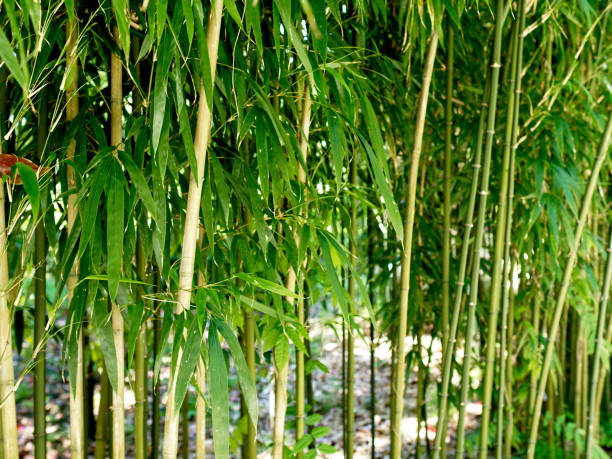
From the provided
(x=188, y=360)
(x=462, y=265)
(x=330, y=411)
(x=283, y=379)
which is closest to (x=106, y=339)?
(x=188, y=360)

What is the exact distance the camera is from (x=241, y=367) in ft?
3.36

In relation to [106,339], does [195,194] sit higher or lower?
higher

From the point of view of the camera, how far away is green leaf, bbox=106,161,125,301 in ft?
3.04

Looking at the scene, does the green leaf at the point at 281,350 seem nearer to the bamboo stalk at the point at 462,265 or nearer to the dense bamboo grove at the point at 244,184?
the dense bamboo grove at the point at 244,184

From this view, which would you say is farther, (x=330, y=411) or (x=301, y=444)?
(x=330, y=411)

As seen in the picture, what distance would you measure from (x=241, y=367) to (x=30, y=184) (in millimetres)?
504

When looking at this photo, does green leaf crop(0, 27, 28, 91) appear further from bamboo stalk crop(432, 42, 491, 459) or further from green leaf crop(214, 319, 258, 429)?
bamboo stalk crop(432, 42, 491, 459)

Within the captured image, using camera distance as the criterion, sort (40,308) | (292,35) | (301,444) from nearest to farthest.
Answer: (292,35) → (40,308) → (301,444)

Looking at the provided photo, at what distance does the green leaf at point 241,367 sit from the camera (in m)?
1.00

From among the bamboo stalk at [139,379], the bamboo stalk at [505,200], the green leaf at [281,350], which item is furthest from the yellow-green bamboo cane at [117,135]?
the bamboo stalk at [505,200]

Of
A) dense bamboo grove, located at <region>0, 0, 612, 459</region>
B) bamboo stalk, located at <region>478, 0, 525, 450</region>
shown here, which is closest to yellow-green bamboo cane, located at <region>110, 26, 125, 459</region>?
dense bamboo grove, located at <region>0, 0, 612, 459</region>

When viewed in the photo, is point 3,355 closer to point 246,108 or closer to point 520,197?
point 246,108

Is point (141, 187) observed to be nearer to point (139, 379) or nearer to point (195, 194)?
point (195, 194)

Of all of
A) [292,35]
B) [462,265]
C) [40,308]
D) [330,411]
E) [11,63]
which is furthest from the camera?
[330,411]
